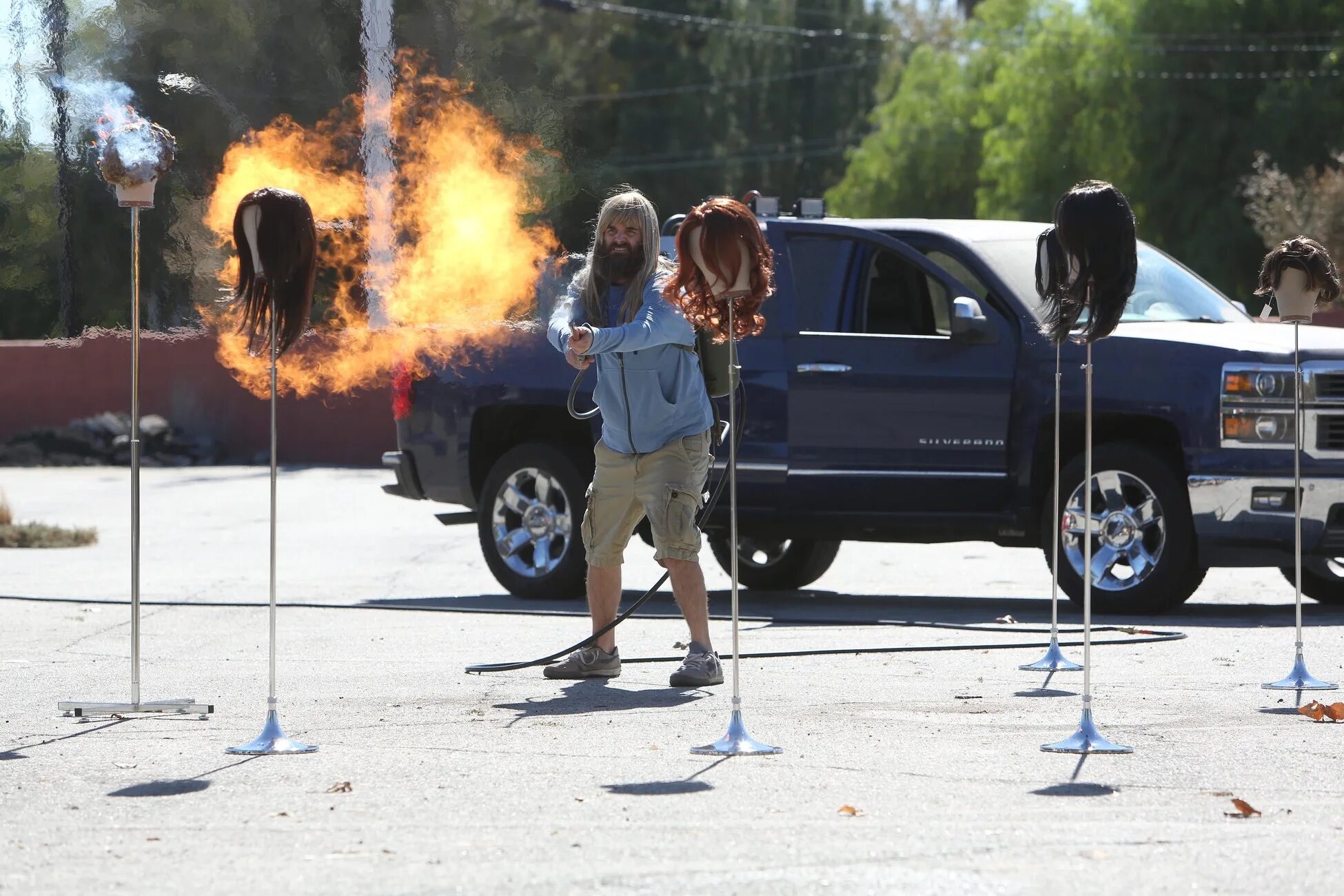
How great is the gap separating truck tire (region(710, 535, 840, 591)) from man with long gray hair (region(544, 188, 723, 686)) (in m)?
4.45

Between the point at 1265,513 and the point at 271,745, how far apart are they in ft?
20.0

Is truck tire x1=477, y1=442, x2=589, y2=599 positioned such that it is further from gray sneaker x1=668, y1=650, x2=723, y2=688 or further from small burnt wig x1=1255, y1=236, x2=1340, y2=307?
small burnt wig x1=1255, y1=236, x2=1340, y2=307

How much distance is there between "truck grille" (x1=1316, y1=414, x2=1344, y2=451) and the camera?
38.3ft

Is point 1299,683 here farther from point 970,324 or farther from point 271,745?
point 271,745

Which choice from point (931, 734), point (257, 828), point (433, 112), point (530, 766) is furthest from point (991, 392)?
point (257, 828)

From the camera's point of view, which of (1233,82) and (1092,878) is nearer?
(1092,878)

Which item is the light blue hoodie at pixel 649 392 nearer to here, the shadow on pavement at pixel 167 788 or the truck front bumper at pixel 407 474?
the shadow on pavement at pixel 167 788

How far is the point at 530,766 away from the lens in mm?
7125

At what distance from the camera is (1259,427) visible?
1159 centimetres

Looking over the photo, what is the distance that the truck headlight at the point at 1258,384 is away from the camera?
37.8 ft

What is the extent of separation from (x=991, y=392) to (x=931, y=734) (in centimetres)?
467

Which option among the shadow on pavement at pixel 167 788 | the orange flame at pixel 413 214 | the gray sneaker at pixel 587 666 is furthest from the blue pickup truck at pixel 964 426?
the shadow on pavement at pixel 167 788

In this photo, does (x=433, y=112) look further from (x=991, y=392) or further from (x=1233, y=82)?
(x=1233, y=82)

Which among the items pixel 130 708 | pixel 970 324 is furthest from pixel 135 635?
pixel 970 324
